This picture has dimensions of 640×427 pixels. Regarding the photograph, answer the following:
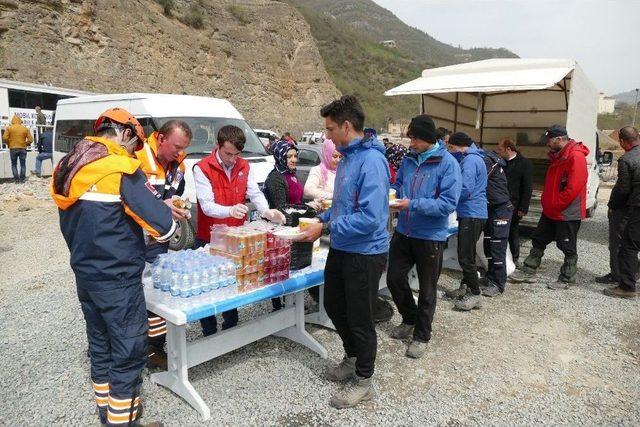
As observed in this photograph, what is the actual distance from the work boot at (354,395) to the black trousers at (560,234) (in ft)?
12.6

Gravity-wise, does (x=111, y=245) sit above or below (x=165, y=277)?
above

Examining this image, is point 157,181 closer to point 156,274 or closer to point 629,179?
point 156,274

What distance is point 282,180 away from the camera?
14.9ft

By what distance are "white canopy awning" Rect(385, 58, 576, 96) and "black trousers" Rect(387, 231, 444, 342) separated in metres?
3.73

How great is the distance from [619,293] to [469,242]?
2.26 m

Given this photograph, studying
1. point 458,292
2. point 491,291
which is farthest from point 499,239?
point 458,292

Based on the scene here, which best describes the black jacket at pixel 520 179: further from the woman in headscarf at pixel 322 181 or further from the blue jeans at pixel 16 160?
the blue jeans at pixel 16 160

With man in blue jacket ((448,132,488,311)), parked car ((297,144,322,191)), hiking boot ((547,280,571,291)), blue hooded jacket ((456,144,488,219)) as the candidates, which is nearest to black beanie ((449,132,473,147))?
man in blue jacket ((448,132,488,311))

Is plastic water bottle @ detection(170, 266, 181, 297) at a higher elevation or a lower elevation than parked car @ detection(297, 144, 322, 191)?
lower

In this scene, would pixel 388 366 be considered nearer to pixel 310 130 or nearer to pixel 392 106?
pixel 310 130

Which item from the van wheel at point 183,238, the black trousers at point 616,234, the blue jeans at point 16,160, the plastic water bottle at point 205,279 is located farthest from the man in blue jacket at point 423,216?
the blue jeans at point 16,160

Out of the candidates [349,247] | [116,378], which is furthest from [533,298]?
[116,378]

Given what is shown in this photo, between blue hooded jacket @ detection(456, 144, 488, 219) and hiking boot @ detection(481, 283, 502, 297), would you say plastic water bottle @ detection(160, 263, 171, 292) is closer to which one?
blue hooded jacket @ detection(456, 144, 488, 219)

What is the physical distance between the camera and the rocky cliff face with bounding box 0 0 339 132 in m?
22.6
